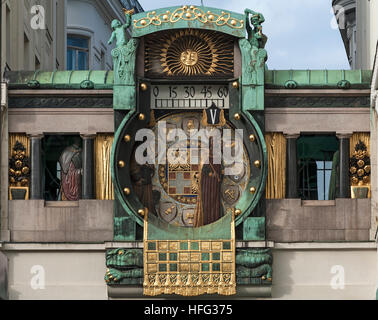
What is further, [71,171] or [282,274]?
[71,171]

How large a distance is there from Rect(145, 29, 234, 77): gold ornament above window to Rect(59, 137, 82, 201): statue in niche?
7.85 ft

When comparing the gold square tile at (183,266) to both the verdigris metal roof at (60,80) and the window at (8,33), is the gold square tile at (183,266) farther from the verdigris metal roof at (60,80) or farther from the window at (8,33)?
the window at (8,33)

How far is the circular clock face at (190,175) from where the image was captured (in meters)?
34.3

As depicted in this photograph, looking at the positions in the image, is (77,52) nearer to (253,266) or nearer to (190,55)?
(190,55)

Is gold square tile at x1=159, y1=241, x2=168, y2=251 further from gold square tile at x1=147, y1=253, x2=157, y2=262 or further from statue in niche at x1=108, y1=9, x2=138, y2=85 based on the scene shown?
statue in niche at x1=108, y1=9, x2=138, y2=85

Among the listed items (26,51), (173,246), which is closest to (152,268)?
Result: (173,246)

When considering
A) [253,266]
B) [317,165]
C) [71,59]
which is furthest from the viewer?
[71,59]

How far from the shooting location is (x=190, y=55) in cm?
3462

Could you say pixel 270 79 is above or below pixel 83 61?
below

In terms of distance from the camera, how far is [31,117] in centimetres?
3466

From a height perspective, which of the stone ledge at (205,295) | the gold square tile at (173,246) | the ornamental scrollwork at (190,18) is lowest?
the stone ledge at (205,295)

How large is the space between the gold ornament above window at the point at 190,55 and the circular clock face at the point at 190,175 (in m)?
1.00

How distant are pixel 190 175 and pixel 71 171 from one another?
2.66 meters
